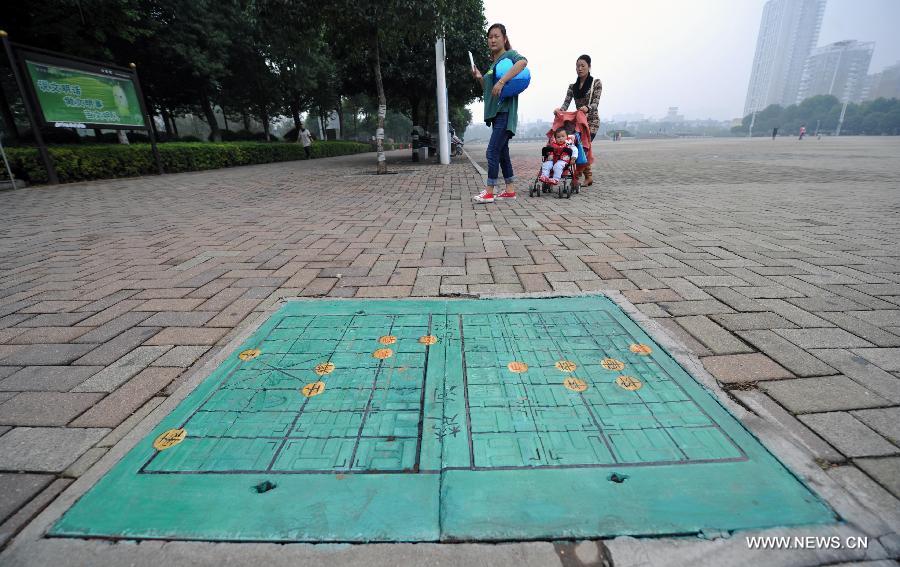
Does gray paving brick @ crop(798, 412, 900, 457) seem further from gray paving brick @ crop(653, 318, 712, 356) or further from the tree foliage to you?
the tree foliage

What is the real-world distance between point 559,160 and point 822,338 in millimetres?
4980

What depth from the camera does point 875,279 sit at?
273cm

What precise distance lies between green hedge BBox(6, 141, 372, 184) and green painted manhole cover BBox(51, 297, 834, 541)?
1154cm

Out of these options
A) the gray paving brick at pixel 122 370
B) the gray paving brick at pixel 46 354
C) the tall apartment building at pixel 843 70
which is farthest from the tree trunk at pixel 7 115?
the tall apartment building at pixel 843 70

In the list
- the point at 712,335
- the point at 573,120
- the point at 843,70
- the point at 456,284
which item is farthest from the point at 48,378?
the point at 843,70

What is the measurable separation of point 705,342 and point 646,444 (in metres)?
0.94

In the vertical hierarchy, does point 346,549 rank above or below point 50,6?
below

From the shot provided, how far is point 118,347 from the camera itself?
6.89ft

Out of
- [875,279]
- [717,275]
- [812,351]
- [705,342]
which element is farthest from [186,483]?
[875,279]

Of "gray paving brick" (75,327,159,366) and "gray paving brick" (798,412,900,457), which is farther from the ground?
"gray paving brick" (75,327,159,366)

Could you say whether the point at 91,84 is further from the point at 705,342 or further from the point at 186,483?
the point at 705,342

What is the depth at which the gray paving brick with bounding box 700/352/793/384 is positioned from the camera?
66.7 inches

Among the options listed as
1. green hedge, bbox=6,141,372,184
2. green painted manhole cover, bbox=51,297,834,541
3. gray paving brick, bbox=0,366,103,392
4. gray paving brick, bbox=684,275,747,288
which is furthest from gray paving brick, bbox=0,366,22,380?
green hedge, bbox=6,141,372,184

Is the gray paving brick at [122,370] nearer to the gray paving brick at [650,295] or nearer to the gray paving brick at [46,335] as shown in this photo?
the gray paving brick at [46,335]
